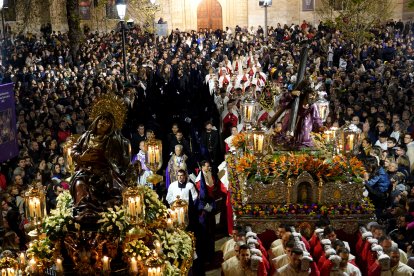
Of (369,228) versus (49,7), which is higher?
(49,7)

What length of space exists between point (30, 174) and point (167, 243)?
5.66 meters

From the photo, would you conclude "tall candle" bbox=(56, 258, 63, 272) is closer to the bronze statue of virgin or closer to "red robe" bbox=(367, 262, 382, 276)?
the bronze statue of virgin

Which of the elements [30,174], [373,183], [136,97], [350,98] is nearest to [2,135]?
[30,174]

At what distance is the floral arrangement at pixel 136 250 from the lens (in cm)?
901

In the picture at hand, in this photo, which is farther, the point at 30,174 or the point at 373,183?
the point at 30,174

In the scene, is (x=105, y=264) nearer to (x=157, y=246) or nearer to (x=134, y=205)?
(x=157, y=246)

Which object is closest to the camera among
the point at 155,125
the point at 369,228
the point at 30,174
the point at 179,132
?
the point at 369,228

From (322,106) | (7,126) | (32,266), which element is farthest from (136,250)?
(7,126)

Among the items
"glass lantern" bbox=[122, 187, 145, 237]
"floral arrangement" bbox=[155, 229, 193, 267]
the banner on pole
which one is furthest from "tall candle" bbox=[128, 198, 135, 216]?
the banner on pole

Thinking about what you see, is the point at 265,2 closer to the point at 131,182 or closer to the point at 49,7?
the point at 49,7

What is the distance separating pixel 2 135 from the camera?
48.8 feet

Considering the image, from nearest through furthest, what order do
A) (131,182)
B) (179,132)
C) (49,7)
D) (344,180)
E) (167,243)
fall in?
(131,182) < (167,243) < (344,180) < (179,132) < (49,7)

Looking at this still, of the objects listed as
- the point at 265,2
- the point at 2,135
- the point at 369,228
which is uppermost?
the point at 265,2

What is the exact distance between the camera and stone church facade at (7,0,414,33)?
134 feet
